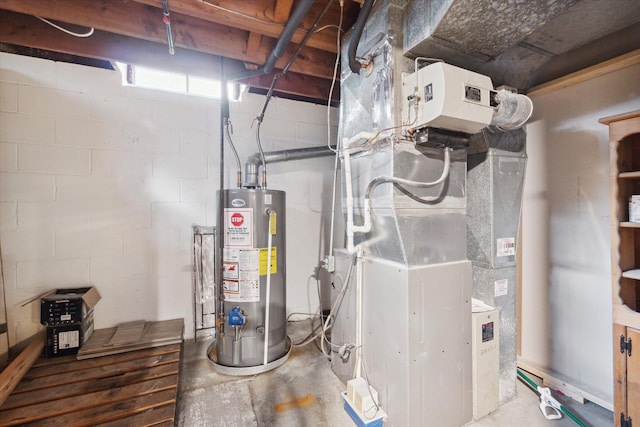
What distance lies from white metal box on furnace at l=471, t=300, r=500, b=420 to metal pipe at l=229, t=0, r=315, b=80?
1.91m

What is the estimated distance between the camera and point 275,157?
254 centimetres

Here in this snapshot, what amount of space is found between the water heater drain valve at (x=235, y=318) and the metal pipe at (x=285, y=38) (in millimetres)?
1792

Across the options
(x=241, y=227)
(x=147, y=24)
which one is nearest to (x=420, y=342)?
(x=241, y=227)

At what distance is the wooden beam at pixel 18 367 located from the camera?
159 cm

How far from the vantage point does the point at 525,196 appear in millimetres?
2156

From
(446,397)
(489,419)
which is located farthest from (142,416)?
(489,419)

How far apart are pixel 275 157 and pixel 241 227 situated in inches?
32.7

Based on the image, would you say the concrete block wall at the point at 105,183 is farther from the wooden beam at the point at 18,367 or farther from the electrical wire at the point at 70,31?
the electrical wire at the point at 70,31

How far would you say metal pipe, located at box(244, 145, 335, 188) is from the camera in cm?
223

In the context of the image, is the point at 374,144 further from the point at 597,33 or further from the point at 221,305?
the point at 221,305

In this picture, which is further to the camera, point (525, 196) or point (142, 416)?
point (525, 196)

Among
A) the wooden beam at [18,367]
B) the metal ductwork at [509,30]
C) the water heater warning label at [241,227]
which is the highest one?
the metal ductwork at [509,30]

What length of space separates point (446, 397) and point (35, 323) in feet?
9.62

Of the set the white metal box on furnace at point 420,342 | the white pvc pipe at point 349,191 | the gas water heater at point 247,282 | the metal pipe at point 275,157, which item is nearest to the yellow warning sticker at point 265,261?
the gas water heater at point 247,282
